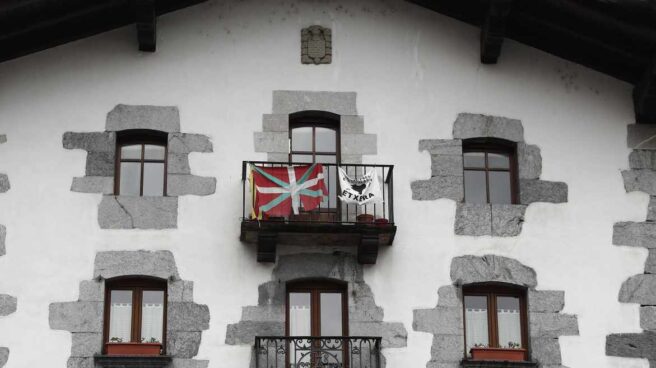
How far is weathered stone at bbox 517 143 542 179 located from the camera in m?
20.1

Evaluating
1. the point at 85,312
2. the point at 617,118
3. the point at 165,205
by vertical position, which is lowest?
the point at 85,312

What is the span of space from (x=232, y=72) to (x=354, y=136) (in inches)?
75.9

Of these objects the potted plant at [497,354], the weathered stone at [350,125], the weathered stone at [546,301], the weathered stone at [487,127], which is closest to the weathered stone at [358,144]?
the weathered stone at [350,125]

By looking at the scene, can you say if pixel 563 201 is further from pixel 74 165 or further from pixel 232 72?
pixel 74 165

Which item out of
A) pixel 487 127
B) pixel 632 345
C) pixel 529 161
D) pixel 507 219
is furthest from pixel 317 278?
pixel 632 345

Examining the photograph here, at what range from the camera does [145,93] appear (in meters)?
20.2

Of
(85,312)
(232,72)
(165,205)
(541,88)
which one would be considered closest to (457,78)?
(541,88)

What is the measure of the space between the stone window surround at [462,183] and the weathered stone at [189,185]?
2.73m

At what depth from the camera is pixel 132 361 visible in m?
18.7

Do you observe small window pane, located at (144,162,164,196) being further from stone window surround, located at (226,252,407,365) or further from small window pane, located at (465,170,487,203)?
small window pane, located at (465,170,487,203)

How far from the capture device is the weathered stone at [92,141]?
19.8m

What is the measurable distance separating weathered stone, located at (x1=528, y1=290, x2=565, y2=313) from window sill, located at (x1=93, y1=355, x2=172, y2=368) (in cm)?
478

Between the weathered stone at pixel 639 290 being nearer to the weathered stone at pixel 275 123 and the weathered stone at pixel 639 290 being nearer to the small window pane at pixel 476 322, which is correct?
the small window pane at pixel 476 322

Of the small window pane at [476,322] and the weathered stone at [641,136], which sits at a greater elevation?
the weathered stone at [641,136]
